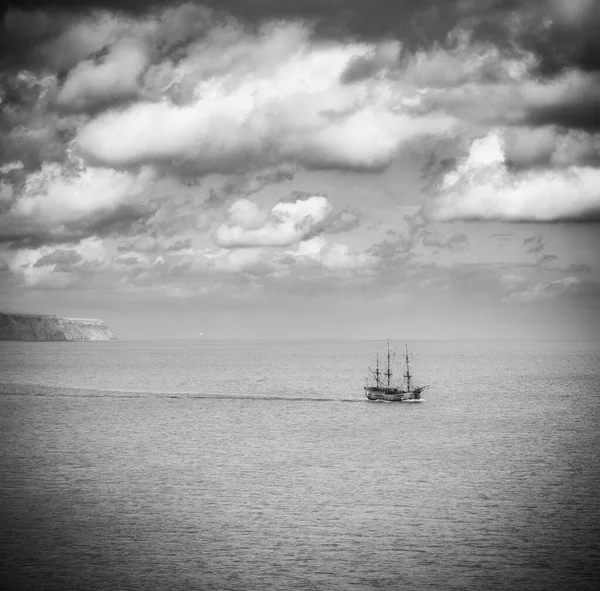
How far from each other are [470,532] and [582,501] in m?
15.4

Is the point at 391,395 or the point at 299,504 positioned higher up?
the point at 391,395

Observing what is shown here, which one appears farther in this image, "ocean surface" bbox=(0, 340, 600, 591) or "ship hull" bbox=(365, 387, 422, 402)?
"ship hull" bbox=(365, 387, 422, 402)

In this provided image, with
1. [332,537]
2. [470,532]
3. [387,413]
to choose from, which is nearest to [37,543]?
[332,537]

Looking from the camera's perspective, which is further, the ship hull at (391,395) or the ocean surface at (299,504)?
the ship hull at (391,395)

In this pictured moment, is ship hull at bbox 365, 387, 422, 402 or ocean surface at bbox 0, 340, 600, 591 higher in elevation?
ship hull at bbox 365, 387, 422, 402

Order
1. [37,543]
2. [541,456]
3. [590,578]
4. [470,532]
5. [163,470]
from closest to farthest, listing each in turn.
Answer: [590,578]
[37,543]
[470,532]
[163,470]
[541,456]

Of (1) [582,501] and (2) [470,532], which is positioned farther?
(1) [582,501]

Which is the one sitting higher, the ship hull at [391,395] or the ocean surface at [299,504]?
the ship hull at [391,395]

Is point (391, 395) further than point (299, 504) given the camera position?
Yes

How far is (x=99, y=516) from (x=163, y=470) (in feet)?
64.9

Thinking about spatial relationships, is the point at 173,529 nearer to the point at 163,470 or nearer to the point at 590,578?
the point at 163,470

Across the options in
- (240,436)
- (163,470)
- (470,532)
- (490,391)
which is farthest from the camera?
(490,391)

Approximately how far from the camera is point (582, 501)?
223 ft

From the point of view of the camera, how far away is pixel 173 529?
2341 inches
